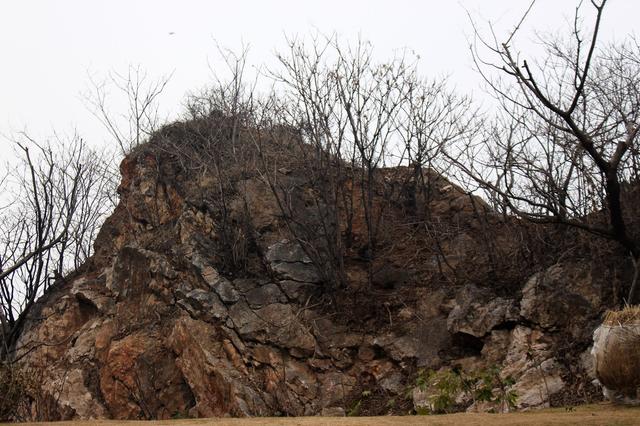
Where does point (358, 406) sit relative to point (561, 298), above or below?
below

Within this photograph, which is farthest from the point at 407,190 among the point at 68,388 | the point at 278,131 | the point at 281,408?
the point at 68,388

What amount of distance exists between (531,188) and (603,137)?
1.46 m

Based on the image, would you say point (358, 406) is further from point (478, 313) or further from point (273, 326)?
point (478, 313)

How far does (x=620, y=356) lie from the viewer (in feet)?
25.5

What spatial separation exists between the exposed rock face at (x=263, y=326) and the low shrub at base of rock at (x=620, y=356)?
7.41 feet

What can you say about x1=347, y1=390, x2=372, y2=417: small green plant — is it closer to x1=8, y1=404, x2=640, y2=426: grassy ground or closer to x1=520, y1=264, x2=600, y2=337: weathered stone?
x1=520, y1=264, x2=600, y2=337: weathered stone

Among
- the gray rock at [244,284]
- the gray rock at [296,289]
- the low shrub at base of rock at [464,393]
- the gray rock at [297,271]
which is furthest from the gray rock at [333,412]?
the gray rock at [244,284]

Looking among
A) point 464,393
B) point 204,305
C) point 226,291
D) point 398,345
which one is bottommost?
point 464,393

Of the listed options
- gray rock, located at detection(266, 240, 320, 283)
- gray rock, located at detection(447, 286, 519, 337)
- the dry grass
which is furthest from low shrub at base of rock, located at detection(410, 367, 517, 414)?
gray rock, located at detection(266, 240, 320, 283)

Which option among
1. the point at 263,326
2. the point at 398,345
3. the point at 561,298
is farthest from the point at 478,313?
the point at 263,326

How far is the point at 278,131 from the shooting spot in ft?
53.4

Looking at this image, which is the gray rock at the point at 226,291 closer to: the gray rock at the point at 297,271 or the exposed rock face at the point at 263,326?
the exposed rock face at the point at 263,326

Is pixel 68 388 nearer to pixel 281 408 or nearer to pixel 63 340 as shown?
pixel 63 340

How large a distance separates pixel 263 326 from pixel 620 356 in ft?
23.4
